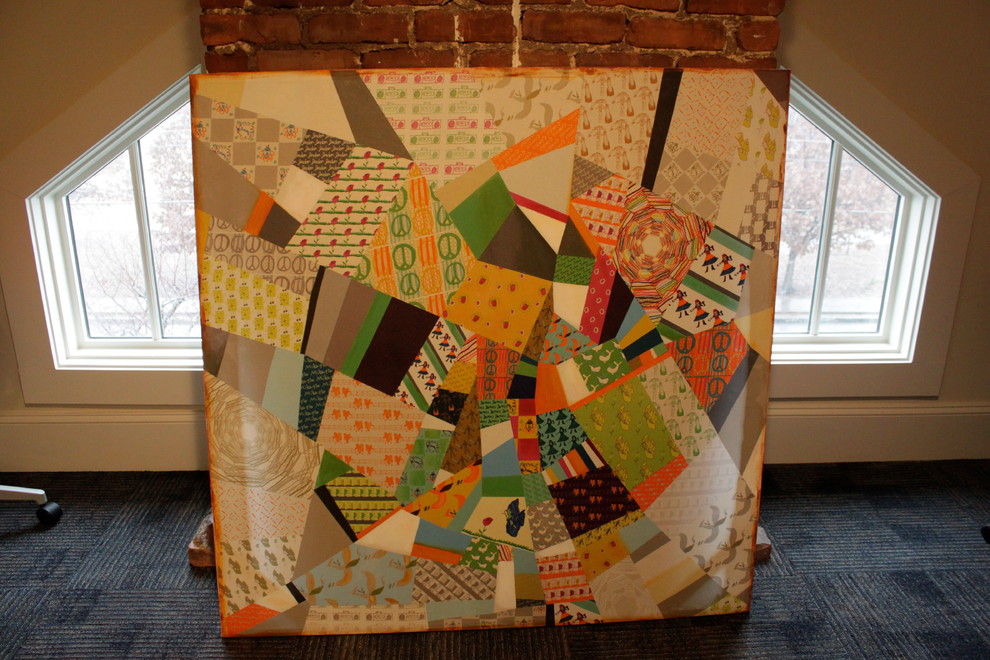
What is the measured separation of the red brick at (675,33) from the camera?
4.76ft

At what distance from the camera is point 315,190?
130cm

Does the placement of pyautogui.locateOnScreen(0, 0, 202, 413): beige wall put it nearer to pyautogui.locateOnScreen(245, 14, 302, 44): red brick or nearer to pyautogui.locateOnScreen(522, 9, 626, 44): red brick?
pyautogui.locateOnScreen(245, 14, 302, 44): red brick

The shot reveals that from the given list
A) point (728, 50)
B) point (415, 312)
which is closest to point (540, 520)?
point (415, 312)

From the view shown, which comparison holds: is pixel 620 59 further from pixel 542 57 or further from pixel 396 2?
pixel 396 2

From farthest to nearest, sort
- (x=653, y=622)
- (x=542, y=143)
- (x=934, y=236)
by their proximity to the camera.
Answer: (x=934, y=236) < (x=653, y=622) < (x=542, y=143)

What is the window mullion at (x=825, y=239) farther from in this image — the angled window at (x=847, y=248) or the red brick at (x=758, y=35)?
the red brick at (x=758, y=35)

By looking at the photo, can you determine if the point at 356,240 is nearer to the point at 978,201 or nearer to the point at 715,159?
the point at 715,159

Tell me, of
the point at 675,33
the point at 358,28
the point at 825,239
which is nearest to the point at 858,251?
the point at 825,239

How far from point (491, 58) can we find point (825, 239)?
1.35 m

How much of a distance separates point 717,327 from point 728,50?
0.66 meters

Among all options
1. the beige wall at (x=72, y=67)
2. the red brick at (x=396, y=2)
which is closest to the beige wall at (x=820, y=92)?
the beige wall at (x=72, y=67)

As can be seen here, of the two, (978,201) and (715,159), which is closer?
(715,159)

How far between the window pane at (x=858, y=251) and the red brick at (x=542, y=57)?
1156mm

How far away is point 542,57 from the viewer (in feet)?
4.77
